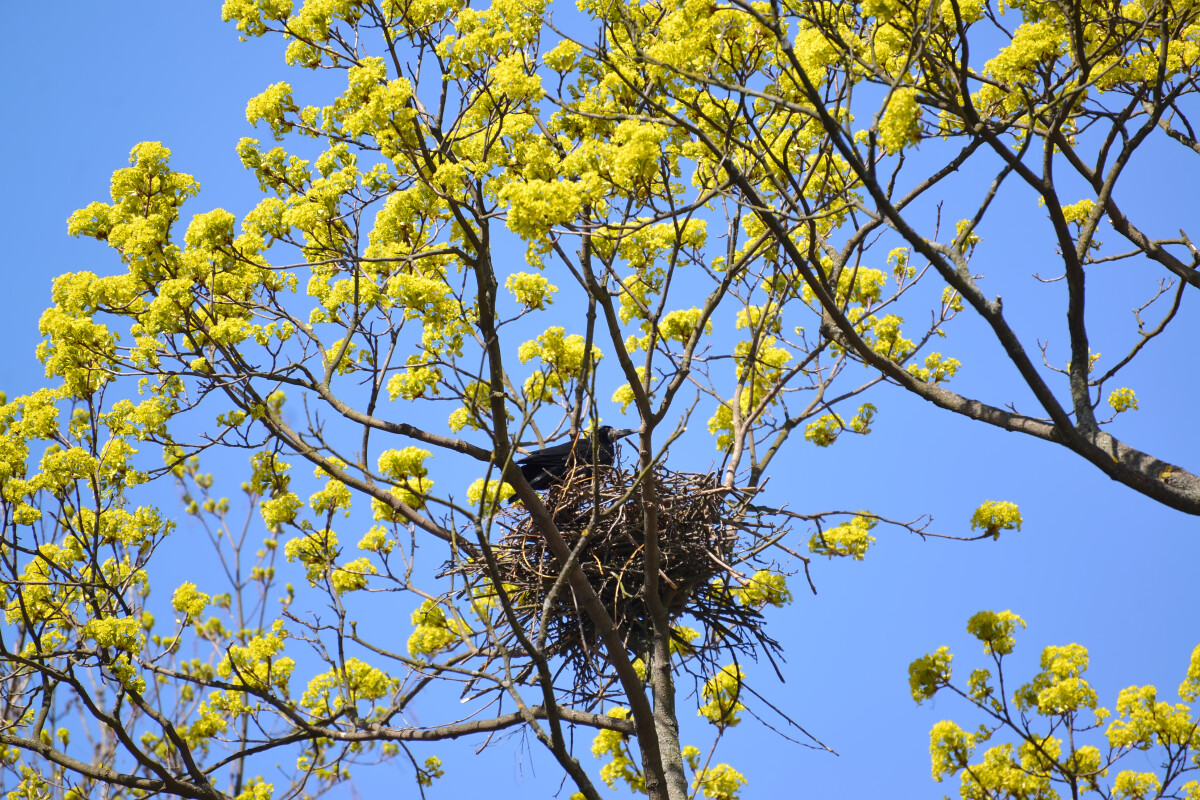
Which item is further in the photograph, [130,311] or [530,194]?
[130,311]

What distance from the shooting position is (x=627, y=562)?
6352 mm

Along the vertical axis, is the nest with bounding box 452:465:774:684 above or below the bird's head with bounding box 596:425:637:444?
below

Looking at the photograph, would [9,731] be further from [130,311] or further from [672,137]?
[672,137]

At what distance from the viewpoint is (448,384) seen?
211 inches

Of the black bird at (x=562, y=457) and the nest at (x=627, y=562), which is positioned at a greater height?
the black bird at (x=562, y=457)

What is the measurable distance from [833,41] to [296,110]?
2999 mm

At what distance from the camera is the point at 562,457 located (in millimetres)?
7008

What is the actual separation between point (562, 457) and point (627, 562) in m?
0.98

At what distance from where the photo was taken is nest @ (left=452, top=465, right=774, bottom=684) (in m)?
6.38

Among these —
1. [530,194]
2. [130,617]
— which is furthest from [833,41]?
[130,617]

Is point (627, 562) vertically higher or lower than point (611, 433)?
lower

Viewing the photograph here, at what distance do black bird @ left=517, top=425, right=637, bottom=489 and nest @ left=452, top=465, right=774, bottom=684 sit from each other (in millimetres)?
138

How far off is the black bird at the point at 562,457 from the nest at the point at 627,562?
14 centimetres

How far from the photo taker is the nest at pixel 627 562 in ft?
20.9
